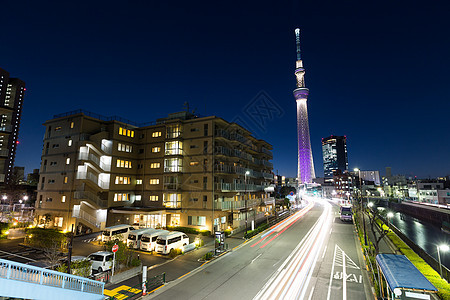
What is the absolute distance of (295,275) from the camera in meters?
17.3

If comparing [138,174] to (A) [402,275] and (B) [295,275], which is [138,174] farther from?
(A) [402,275]

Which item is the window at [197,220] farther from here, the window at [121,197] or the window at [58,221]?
the window at [58,221]

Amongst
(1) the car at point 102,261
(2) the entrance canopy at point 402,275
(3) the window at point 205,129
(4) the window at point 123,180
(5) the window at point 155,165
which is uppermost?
(3) the window at point 205,129

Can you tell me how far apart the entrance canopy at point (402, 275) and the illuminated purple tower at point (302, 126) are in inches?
6584

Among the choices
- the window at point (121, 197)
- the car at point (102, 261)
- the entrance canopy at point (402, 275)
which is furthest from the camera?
the window at point (121, 197)

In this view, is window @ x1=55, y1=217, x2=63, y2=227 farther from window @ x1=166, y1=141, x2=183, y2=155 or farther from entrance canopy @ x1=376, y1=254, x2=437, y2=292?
entrance canopy @ x1=376, y1=254, x2=437, y2=292

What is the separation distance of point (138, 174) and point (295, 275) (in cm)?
3154

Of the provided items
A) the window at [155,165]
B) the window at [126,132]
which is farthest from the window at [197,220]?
the window at [126,132]

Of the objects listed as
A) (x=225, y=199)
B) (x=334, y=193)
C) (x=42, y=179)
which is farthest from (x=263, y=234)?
(x=334, y=193)

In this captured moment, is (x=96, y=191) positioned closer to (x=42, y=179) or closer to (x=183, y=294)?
(x=42, y=179)

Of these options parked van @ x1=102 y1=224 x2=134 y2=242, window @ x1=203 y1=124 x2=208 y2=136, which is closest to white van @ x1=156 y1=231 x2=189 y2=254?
parked van @ x1=102 y1=224 x2=134 y2=242

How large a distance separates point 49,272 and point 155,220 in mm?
26839

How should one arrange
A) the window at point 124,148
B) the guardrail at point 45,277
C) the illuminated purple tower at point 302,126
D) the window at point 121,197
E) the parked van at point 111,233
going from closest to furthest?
1. the guardrail at point 45,277
2. the parked van at point 111,233
3. the window at point 121,197
4. the window at point 124,148
5. the illuminated purple tower at point 302,126

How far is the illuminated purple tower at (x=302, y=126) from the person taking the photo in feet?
553
